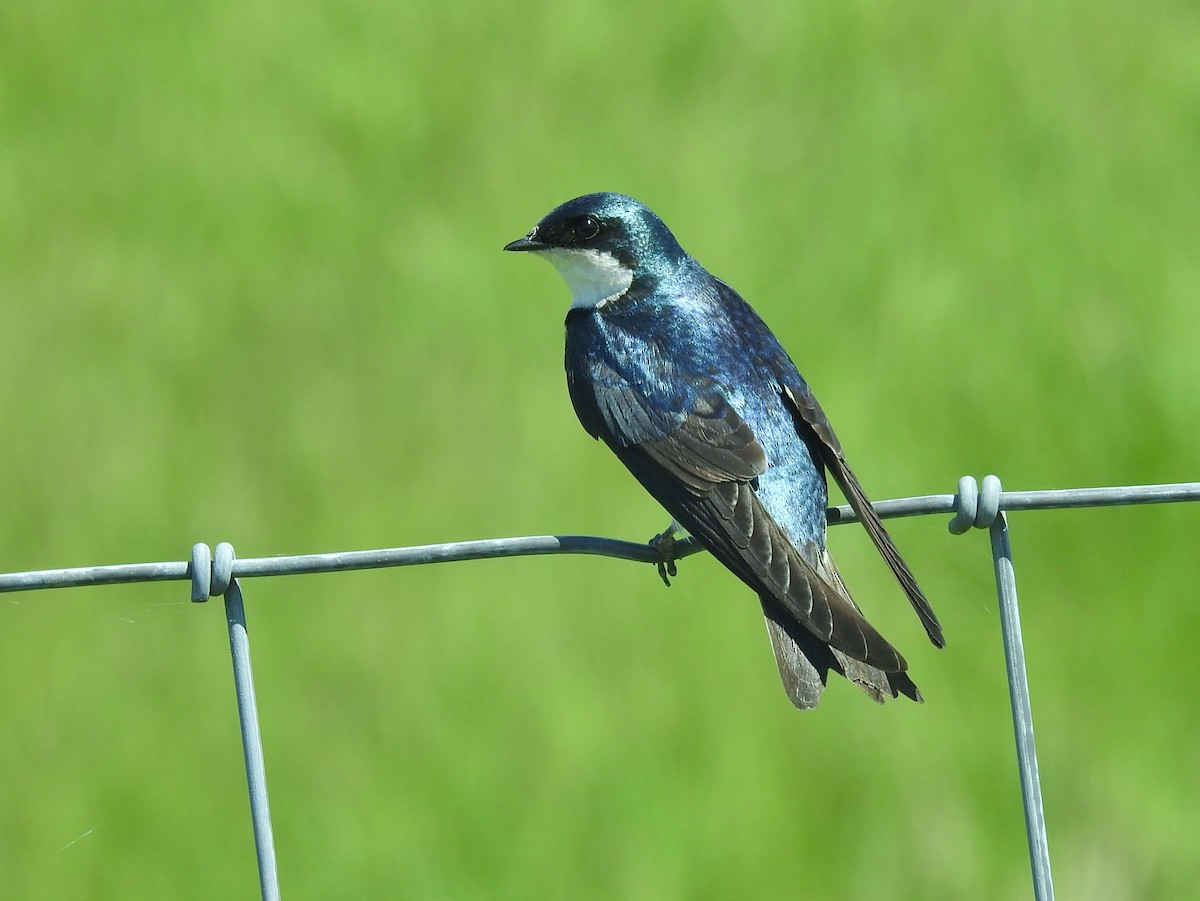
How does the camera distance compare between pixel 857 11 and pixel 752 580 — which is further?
pixel 857 11

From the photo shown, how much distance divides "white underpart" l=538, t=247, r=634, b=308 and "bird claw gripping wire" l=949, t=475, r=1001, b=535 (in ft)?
4.25

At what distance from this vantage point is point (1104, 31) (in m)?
5.55

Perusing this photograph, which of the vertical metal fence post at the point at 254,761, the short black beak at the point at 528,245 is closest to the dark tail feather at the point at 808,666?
the vertical metal fence post at the point at 254,761

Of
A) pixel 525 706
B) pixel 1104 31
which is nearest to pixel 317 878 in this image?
pixel 525 706

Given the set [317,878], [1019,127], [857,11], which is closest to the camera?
[317,878]

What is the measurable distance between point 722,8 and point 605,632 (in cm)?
241

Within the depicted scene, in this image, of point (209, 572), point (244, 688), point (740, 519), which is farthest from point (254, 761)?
point (740, 519)

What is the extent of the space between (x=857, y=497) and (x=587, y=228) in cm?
93

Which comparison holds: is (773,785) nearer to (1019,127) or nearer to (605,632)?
(605,632)

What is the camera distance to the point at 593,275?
11.6ft

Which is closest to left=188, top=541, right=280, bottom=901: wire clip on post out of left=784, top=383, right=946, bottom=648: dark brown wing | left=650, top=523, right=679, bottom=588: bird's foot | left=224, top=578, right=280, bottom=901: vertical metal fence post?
left=224, top=578, right=280, bottom=901: vertical metal fence post

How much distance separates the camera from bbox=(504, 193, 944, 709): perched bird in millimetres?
2672

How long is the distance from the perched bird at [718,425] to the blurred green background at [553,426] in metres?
0.76

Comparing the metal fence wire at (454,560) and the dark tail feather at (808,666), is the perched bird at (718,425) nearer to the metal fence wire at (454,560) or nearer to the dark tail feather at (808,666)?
the dark tail feather at (808,666)
